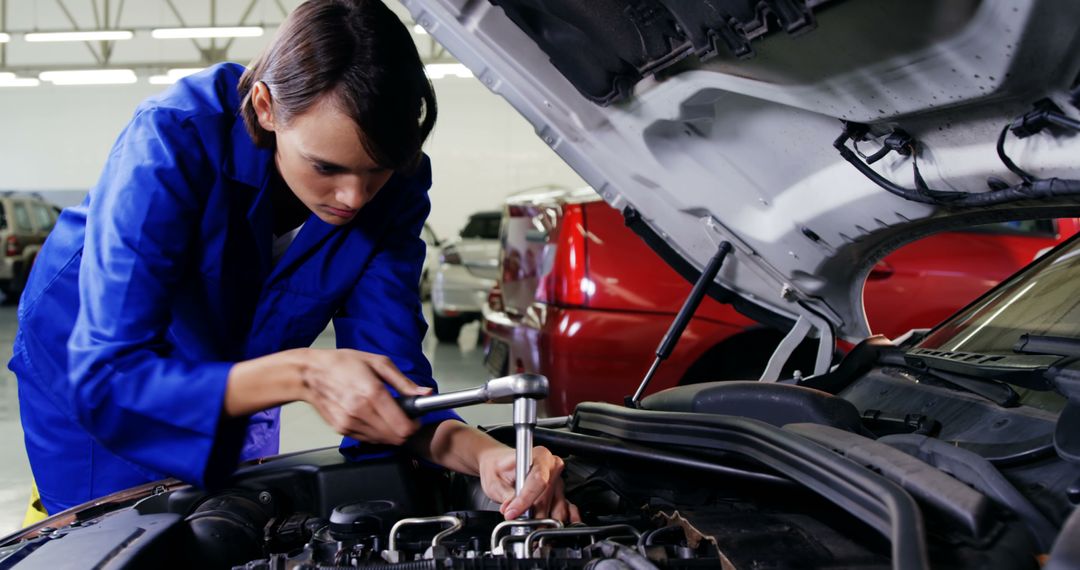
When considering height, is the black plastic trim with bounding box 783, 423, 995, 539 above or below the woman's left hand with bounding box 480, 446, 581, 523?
above

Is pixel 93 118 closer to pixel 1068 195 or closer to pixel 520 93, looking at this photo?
pixel 520 93

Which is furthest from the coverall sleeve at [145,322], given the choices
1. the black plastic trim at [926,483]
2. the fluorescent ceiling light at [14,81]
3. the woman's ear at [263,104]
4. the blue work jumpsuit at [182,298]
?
the fluorescent ceiling light at [14,81]

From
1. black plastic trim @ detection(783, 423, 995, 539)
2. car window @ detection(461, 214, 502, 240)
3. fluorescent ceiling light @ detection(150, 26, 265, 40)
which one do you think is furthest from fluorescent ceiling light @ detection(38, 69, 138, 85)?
black plastic trim @ detection(783, 423, 995, 539)

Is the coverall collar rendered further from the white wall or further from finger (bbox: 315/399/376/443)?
the white wall

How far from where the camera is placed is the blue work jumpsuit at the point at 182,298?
1.17m

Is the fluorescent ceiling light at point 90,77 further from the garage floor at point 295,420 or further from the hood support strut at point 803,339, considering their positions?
the hood support strut at point 803,339

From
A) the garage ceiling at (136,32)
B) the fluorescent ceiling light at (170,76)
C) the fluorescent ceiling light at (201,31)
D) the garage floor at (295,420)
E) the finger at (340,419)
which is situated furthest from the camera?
the fluorescent ceiling light at (170,76)

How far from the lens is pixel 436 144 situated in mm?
13195

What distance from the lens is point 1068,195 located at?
115 cm

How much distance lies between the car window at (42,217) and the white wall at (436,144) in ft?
7.85

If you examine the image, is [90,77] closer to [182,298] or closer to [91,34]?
[91,34]

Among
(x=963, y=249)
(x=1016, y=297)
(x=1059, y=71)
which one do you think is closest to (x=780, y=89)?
(x=1059, y=71)

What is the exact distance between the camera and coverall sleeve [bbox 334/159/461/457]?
1.52 m

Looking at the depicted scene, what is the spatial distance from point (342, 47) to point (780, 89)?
606mm
